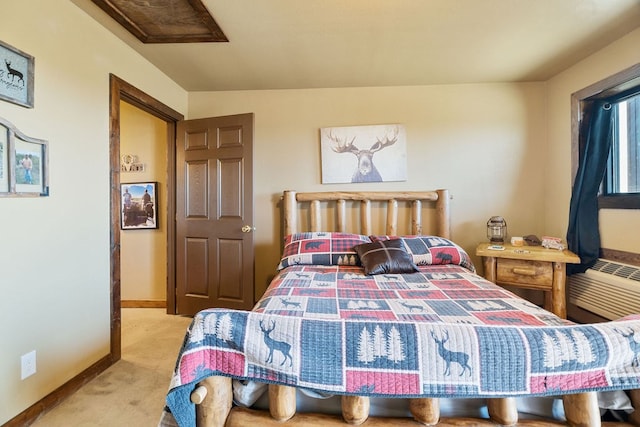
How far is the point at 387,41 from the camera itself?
2104 mm

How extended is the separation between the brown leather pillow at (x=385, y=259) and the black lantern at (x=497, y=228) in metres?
1.11

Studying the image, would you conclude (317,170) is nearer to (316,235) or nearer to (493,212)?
(316,235)

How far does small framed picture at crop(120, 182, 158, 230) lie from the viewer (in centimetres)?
319

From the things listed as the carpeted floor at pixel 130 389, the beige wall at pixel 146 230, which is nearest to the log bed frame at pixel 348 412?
the carpeted floor at pixel 130 389

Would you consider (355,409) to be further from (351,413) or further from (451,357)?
(451,357)

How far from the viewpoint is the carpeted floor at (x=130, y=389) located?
1.56 meters

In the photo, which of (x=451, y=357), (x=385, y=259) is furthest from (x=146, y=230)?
(x=451, y=357)

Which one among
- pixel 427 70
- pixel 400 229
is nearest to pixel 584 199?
pixel 400 229

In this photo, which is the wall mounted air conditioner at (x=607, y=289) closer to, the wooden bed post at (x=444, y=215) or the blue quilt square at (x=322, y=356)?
the wooden bed post at (x=444, y=215)

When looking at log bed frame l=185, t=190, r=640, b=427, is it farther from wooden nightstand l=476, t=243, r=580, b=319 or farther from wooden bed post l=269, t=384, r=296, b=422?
wooden nightstand l=476, t=243, r=580, b=319

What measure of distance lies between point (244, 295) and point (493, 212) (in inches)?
103

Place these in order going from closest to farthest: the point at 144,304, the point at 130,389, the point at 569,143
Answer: the point at 130,389
the point at 569,143
the point at 144,304

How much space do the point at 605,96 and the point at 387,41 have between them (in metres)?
1.84

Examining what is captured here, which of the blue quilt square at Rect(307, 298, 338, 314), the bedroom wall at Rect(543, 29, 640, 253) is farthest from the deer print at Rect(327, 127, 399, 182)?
the blue quilt square at Rect(307, 298, 338, 314)
